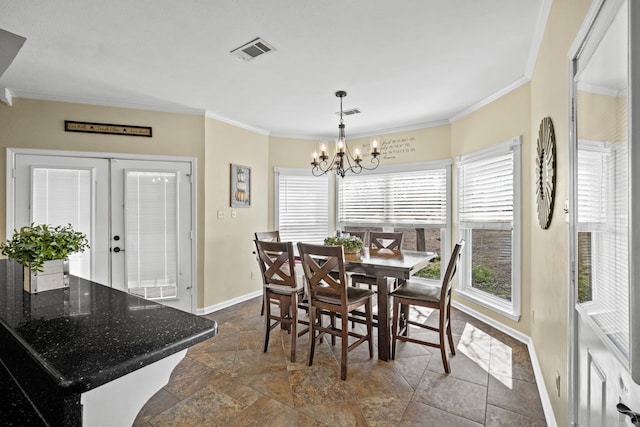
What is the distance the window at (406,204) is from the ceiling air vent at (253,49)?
2.87 meters

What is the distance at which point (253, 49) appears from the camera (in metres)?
2.57

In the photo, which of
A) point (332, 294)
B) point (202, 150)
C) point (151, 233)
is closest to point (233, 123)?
point (202, 150)

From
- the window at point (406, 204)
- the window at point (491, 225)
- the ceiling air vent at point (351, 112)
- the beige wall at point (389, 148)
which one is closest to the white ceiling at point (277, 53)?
the ceiling air vent at point (351, 112)

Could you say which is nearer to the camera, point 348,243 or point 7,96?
point 348,243

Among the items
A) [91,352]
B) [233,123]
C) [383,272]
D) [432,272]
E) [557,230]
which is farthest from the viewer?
[432,272]

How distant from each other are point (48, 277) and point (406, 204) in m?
4.30

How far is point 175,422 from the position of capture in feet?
6.61

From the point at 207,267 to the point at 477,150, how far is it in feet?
12.3

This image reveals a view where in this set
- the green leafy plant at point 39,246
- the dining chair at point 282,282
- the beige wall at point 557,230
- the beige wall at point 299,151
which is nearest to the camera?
the green leafy plant at point 39,246

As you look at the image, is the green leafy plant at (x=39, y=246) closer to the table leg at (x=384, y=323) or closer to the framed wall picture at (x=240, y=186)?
the table leg at (x=384, y=323)

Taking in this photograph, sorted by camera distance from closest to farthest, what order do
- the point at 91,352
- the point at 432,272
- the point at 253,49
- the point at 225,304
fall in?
the point at 91,352
the point at 253,49
the point at 225,304
the point at 432,272

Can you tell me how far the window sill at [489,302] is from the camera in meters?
3.33

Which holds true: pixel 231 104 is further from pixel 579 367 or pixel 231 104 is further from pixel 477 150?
pixel 579 367

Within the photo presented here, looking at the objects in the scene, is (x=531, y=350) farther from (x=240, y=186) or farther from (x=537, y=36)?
(x=240, y=186)
